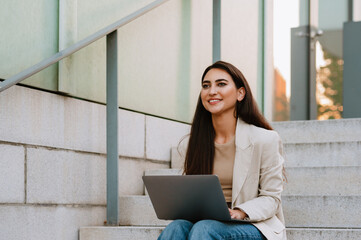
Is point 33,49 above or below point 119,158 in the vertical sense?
above

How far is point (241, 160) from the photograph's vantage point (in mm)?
2764

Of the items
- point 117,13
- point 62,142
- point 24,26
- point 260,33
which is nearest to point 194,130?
point 62,142

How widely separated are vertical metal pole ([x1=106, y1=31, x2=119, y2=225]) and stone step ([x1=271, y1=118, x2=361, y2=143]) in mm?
1422

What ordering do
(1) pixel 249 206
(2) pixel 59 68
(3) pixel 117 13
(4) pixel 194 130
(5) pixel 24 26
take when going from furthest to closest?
(3) pixel 117 13 < (2) pixel 59 68 < (5) pixel 24 26 < (4) pixel 194 130 < (1) pixel 249 206

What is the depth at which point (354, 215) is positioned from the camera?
10.6 ft

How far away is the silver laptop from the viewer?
2453mm

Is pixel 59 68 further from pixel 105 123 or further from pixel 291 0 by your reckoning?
pixel 291 0

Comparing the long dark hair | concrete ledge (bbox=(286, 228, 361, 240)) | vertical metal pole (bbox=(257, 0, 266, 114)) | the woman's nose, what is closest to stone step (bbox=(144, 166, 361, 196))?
concrete ledge (bbox=(286, 228, 361, 240))

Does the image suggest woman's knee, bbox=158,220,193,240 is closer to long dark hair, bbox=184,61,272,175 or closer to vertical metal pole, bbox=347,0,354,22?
long dark hair, bbox=184,61,272,175

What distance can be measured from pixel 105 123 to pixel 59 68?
0.46m

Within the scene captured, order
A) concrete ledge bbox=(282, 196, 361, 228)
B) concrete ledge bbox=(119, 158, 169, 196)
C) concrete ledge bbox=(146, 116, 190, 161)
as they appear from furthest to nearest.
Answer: concrete ledge bbox=(146, 116, 190, 161) → concrete ledge bbox=(119, 158, 169, 196) → concrete ledge bbox=(282, 196, 361, 228)

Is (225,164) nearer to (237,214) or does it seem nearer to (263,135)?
(263,135)

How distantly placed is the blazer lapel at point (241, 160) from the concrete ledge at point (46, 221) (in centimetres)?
96

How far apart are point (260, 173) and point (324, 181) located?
97 centimetres
